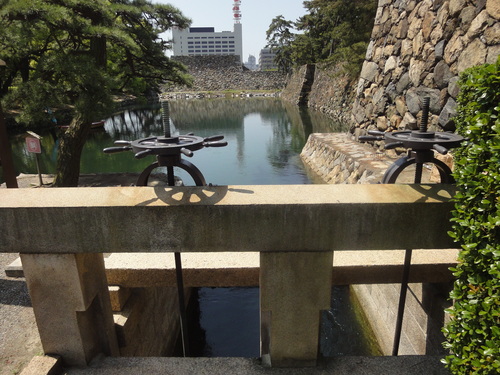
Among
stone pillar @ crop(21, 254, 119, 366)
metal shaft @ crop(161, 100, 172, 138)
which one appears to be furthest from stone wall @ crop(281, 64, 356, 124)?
stone pillar @ crop(21, 254, 119, 366)

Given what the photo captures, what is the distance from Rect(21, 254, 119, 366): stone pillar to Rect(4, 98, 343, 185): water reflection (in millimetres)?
6615

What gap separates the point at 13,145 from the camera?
1559 centimetres

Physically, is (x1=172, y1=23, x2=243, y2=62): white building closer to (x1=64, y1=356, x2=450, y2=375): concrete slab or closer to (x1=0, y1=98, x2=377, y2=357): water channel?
(x1=0, y1=98, x2=377, y2=357): water channel

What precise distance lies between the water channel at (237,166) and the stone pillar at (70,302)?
2.36 metres

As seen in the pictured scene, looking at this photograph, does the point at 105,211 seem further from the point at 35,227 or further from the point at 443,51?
the point at 443,51

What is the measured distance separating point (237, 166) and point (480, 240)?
35.6ft

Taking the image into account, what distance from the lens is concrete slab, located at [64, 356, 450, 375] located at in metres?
1.92

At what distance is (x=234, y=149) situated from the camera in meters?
14.8

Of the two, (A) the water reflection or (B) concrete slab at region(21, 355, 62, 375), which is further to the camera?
(A) the water reflection

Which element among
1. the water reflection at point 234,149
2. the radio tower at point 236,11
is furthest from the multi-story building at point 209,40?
the water reflection at point 234,149

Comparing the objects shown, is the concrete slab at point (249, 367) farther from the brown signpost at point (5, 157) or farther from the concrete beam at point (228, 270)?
the brown signpost at point (5, 157)

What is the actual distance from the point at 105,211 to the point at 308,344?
1250 millimetres

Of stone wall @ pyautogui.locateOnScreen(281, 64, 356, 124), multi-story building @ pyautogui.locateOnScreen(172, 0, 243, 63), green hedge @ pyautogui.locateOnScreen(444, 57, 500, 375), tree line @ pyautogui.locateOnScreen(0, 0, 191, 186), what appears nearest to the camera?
green hedge @ pyautogui.locateOnScreen(444, 57, 500, 375)

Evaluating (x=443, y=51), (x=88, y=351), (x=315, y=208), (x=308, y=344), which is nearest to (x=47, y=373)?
(x=88, y=351)
